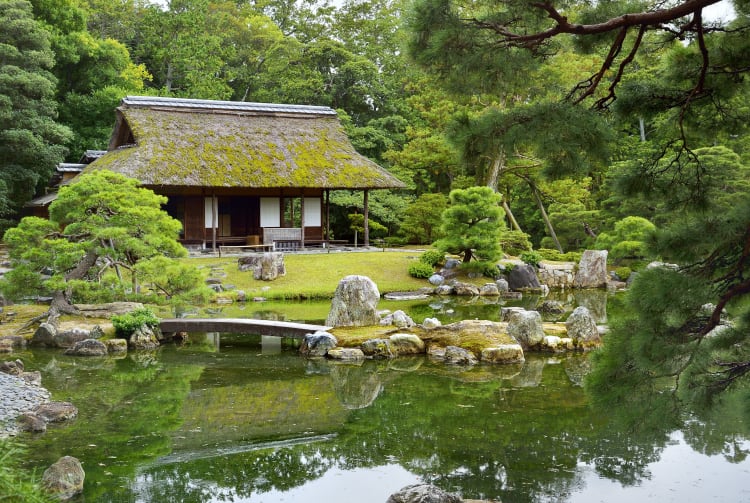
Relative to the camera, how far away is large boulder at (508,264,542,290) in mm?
21681

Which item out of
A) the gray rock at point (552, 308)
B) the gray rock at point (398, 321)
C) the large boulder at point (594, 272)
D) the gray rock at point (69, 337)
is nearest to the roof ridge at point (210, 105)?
the large boulder at point (594, 272)

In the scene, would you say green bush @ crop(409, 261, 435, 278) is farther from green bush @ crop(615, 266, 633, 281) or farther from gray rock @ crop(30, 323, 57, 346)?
gray rock @ crop(30, 323, 57, 346)

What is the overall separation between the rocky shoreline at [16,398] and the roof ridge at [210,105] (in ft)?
52.4

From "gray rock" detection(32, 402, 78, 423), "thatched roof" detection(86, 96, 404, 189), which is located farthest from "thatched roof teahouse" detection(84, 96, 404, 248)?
"gray rock" detection(32, 402, 78, 423)

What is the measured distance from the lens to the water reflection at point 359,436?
652 centimetres

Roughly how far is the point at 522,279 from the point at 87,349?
13240 mm

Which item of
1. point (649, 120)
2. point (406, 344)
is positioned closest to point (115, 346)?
point (406, 344)

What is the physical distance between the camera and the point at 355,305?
13.6 meters

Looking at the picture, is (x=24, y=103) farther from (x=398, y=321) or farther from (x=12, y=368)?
(x=398, y=321)

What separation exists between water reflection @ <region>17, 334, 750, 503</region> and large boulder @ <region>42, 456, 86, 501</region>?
14 centimetres

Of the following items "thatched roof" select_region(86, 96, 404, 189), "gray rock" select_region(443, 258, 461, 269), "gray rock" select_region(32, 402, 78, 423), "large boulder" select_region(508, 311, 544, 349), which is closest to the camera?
"gray rock" select_region(32, 402, 78, 423)

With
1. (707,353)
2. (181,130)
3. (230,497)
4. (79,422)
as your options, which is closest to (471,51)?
(707,353)

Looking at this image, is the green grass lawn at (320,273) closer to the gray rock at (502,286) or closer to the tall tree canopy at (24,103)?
the gray rock at (502,286)

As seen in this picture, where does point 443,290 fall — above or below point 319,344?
above
